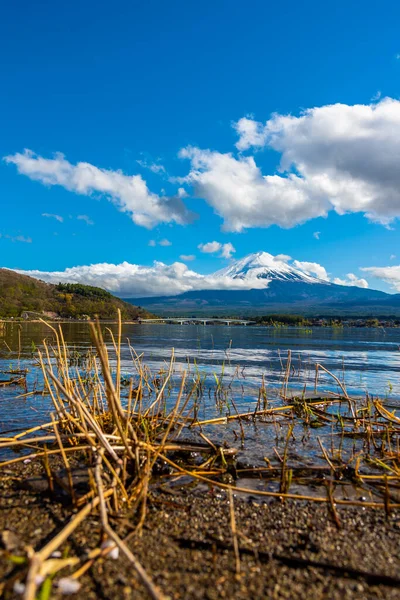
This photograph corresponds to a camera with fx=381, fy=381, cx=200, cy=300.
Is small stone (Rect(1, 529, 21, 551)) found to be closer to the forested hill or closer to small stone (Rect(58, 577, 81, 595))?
small stone (Rect(58, 577, 81, 595))

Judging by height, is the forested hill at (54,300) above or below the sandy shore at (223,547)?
above

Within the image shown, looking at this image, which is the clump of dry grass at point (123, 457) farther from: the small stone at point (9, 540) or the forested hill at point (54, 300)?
the forested hill at point (54, 300)

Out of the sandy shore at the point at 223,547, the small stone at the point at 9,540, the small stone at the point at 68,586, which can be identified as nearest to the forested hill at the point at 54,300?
the sandy shore at the point at 223,547

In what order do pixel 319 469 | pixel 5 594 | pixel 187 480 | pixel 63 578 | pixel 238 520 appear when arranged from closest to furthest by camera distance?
pixel 5 594 < pixel 63 578 < pixel 238 520 < pixel 187 480 < pixel 319 469

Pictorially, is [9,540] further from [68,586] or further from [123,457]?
[123,457]

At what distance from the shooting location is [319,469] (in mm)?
5488

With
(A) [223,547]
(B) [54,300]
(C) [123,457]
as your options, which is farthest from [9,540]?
(B) [54,300]

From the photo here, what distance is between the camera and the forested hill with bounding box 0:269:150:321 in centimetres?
11360

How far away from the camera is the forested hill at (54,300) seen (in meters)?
114

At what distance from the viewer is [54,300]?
134875 mm

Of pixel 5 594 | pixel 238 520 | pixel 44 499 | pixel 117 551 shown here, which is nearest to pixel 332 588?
pixel 238 520

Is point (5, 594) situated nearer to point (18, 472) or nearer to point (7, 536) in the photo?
point (7, 536)

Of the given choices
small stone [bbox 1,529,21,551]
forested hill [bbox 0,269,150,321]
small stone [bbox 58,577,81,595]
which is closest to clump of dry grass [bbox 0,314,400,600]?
small stone [bbox 58,577,81,595]

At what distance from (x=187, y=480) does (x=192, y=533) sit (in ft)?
4.49
